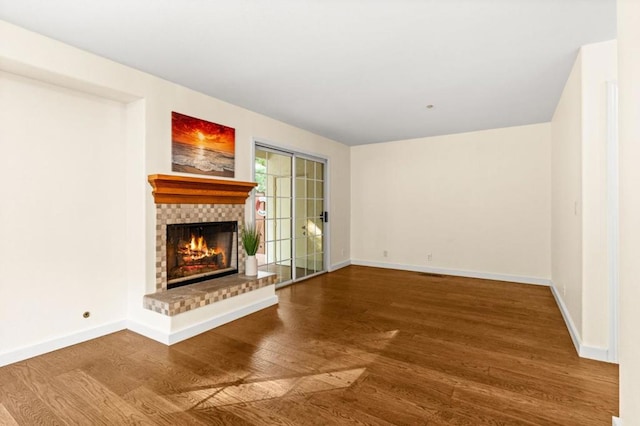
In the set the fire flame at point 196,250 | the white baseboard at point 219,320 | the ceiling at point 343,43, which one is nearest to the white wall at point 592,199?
the ceiling at point 343,43

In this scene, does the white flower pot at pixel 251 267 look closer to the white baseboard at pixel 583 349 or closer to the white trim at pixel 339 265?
the white trim at pixel 339 265

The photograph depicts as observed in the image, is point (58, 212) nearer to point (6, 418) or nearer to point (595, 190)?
point (6, 418)

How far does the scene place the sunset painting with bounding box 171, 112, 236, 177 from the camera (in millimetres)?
3268

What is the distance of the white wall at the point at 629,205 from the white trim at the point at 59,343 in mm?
3735

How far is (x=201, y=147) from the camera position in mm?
3508

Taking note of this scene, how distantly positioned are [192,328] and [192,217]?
116 cm

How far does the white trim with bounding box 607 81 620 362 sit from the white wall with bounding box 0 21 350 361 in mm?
3602

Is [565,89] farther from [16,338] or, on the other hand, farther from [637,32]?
[16,338]

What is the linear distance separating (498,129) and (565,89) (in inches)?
70.0

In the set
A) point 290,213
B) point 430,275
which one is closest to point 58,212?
point 290,213

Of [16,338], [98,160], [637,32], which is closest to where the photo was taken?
[637,32]

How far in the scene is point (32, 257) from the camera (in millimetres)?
2533

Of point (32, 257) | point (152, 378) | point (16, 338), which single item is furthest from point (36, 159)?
point (152, 378)

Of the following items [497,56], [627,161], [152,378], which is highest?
[497,56]
